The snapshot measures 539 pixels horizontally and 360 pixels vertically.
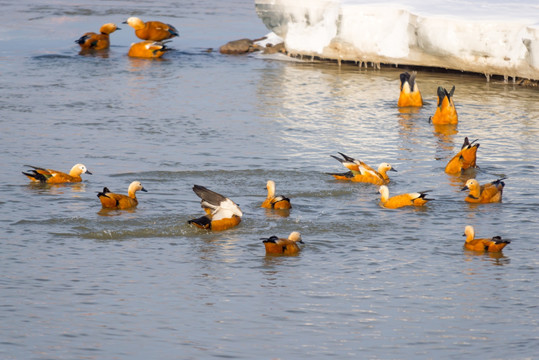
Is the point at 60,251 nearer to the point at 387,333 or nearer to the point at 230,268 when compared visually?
the point at 230,268

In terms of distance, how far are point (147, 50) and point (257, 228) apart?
16.0m

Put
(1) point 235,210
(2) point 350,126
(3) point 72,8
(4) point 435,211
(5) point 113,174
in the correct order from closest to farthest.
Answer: (1) point 235,210 < (4) point 435,211 < (5) point 113,174 < (2) point 350,126 < (3) point 72,8

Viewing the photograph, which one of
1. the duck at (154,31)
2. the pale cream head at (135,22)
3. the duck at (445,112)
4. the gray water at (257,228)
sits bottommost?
the gray water at (257,228)

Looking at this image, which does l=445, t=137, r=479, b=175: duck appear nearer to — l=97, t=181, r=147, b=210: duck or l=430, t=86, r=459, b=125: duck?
l=430, t=86, r=459, b=125: duck

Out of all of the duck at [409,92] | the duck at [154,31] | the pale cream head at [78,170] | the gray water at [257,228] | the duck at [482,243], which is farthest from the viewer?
the duck at [154,31]

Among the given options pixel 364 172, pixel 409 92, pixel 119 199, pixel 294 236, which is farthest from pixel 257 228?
pixel 409 92

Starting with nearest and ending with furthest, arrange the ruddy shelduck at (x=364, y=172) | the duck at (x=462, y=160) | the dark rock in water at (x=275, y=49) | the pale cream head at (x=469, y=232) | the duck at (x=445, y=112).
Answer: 1. the pale cream head at (x=469, y=232)
2. the ruddy shelduck at (x=364, y=172)
3. the duck at (x=462, y=160)
4. the duck at (x=445, y=112)
5. the dark rock in water at (x=275, y=49)

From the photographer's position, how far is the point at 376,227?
12.2 meters

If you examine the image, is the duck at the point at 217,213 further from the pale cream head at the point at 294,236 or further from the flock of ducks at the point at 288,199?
the pale cream head at the point at 294,236

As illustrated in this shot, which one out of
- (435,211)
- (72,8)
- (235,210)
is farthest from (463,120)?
(72,8)

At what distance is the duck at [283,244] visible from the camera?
10.8 m

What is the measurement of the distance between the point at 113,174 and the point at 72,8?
23.3m

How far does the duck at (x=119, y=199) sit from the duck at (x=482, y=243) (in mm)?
4269

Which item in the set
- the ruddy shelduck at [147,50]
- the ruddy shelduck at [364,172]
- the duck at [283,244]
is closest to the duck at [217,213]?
the duck at [283,244]
